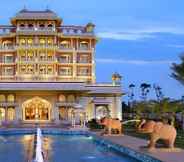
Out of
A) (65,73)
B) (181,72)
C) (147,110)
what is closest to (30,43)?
(65,73)

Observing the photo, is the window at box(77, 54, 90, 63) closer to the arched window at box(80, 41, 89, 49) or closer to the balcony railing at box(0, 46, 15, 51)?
the arched window at box(80, 41, 89, 49)

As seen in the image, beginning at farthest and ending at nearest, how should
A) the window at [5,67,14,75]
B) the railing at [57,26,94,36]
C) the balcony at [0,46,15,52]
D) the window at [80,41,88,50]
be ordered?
the railing at [57,26,94,36] → the window at [80,41,88,50] → the window at [5,67,14,75] → the balcony at [0,46,15,52]

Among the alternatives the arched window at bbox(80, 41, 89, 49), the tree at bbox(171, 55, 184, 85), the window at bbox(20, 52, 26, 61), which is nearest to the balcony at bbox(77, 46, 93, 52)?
the arched window at bbox(80, 41, 89, 49)

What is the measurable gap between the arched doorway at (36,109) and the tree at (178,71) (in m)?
14.5

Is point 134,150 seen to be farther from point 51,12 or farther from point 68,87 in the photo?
point 51,12

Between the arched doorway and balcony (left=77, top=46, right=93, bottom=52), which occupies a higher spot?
balcony (left=77, top=46, right=93, bottom=52)

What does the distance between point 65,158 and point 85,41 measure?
36839 mm

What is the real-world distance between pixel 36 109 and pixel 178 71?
53.0ft

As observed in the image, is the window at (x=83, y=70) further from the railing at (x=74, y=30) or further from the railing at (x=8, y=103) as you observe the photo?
the railing at (x=8, y=103)

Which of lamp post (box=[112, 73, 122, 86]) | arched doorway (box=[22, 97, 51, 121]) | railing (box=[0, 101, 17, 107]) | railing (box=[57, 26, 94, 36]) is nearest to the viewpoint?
railing (box=[0, 101, 17, 107])

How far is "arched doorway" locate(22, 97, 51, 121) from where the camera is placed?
40.8 m

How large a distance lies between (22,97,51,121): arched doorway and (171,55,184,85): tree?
572 inches

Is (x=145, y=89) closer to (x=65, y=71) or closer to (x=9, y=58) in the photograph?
(x=65, y=71)

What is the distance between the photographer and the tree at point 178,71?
92.6ft
